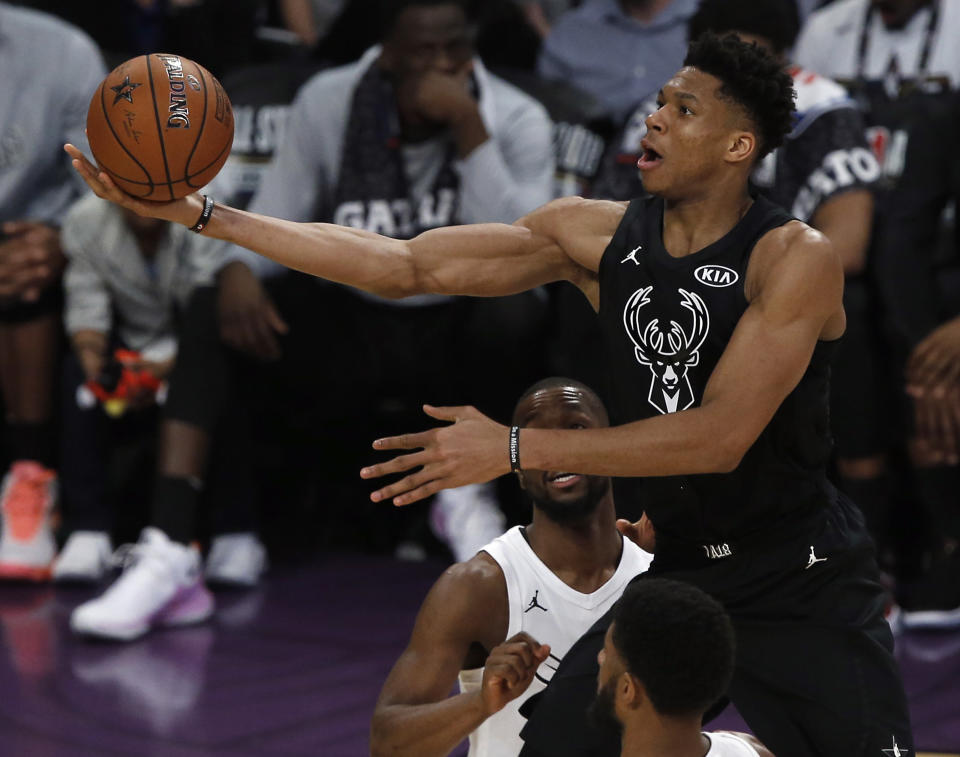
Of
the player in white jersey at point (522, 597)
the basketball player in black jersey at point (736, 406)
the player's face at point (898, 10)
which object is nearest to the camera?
the basketball player in black jersey at point (736, 406)

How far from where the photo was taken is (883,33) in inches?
213

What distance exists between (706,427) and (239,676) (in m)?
2.15

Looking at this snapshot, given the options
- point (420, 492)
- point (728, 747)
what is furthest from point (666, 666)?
point (420, 492)

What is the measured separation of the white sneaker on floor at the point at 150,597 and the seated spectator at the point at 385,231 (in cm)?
7

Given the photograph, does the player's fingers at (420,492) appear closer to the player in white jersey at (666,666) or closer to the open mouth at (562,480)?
the player in white jersey at (666,666)

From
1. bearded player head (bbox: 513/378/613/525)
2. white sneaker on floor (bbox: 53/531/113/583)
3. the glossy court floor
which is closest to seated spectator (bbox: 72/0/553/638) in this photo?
the glossy court floor

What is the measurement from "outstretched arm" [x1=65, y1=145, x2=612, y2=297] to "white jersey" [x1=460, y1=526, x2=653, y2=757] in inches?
22.7

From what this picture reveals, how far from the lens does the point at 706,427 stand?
2.61m

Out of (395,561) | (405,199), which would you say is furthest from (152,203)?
(395,561)

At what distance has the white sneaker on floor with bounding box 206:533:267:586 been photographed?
5211 millimetres

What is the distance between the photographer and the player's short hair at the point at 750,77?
2.87 metres

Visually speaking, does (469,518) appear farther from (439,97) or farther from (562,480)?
(562,480)

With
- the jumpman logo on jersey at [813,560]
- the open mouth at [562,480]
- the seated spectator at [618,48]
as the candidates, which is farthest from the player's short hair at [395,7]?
the jumpman logo on jersey at [813,560]

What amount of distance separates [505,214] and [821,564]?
8.12 feet
